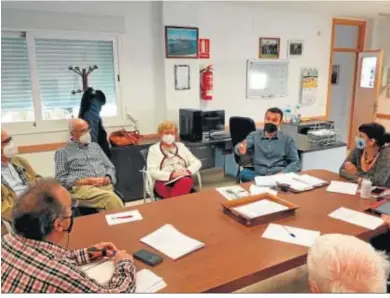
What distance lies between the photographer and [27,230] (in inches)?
48.9

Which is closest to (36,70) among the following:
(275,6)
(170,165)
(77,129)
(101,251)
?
(77,129)

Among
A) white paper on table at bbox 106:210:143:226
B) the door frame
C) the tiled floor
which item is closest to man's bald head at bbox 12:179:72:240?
white paper on table at bbox 106:210:143:226

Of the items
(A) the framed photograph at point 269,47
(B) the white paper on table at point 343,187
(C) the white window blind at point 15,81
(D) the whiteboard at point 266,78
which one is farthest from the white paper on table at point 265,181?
(A) the framed photograph at point 269,47

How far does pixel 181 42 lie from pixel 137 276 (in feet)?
11.6

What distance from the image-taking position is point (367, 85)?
620 cm

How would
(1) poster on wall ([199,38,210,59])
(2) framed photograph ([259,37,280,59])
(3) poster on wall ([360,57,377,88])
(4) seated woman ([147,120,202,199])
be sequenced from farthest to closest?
(3) poster on wall ([360,57,377,88]) < (2) framed photograph ([259,37,280,59]) < (1) poster on wall ([199,38,210,59]) < (4) seated woman ([147,120,202,199])

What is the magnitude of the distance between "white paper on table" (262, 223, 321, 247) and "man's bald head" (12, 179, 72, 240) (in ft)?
3.32

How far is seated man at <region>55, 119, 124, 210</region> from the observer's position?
2.80m

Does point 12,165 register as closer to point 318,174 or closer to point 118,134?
point 118,134

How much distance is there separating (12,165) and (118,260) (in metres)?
1.58

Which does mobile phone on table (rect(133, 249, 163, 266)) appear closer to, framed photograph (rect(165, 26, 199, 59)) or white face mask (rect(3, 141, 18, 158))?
white face mask (rect(3, 141, 18, 158))

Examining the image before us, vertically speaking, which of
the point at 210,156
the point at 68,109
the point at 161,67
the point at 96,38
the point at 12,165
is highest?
the point at 96,38

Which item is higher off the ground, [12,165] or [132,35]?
[132,35]

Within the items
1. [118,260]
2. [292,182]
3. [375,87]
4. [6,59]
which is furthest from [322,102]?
[118,260]
